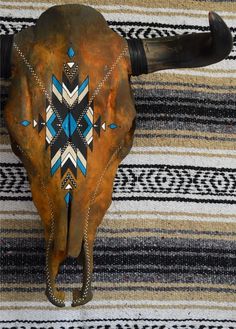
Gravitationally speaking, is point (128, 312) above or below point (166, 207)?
below

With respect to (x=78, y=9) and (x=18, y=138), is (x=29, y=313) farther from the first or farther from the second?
(x=78, y=9)

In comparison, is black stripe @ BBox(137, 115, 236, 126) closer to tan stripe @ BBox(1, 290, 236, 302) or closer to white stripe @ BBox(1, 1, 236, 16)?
white stripe @ BBox(1, 1, 236, 16)

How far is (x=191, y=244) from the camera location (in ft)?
4.34

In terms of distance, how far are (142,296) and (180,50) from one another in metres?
0.60

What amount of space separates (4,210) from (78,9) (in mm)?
495

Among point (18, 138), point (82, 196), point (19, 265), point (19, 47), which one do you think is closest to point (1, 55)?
point (19, 47)

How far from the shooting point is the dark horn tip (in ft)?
2.98

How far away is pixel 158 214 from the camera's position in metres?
1.31

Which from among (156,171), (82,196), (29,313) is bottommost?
(29,313)

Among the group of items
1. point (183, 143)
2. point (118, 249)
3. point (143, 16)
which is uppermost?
point (143, 16)

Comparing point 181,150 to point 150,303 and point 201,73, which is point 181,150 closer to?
point 201,73

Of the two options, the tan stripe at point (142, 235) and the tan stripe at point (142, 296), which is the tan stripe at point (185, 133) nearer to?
the tan stripe at point (142, 235)

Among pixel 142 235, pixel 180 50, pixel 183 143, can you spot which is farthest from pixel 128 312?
pixel 180 50

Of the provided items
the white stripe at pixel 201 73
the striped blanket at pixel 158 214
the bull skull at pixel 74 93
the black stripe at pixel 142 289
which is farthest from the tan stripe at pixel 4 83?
the black stripe at pixel 142 289
